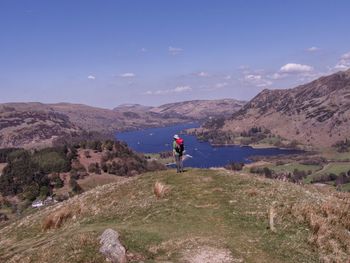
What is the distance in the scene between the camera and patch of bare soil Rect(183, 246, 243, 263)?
86.6 feet

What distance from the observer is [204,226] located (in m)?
31.7

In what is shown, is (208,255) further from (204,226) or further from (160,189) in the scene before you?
(160,189)

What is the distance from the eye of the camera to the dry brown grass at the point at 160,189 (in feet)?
135

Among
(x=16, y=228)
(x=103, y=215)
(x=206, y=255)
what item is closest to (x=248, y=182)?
(x=103, y=215)

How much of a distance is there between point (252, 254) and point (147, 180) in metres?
23.6

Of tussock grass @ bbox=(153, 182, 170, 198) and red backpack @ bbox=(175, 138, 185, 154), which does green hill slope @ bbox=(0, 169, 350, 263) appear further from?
red backpack @ bbox=(175, 138, 185, 154)

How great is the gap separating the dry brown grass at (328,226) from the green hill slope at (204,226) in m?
0.07

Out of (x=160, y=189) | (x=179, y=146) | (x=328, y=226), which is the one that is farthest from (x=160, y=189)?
(x=328, y=226)

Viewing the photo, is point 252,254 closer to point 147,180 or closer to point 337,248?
point 337,248

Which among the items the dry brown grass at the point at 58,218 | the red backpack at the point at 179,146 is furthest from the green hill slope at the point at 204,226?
the red backpack at the point at 179,146

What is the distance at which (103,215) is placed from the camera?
41.2m

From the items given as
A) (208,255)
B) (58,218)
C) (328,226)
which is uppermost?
(328,226)

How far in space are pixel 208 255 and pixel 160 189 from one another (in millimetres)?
15971

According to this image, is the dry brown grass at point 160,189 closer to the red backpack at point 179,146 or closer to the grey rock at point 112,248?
the red backpack at point 179,146
